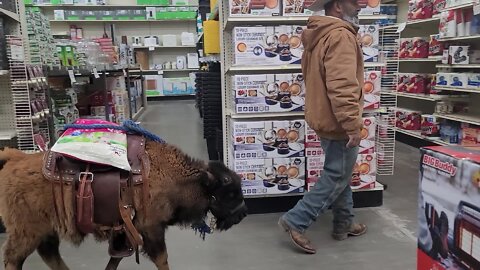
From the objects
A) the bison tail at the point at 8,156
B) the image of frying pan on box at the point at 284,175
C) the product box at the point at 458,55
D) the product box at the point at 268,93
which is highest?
the product box at the point at 458,55

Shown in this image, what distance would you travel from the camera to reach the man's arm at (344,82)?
228 centimetres

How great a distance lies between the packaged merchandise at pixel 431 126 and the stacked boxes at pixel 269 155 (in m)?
2.77

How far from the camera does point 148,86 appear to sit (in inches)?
486

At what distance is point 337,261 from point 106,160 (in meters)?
1.51

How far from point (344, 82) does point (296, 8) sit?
1.02m

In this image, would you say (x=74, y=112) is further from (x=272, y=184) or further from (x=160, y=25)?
(x=160, y=25)

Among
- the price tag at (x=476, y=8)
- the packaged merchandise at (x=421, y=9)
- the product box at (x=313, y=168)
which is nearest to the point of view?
the product box at (x=313, y=168)

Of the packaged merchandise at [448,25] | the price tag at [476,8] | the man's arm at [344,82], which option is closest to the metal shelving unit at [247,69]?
the man's arm at [344,82]

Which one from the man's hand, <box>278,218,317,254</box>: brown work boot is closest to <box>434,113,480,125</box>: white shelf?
the man's hand

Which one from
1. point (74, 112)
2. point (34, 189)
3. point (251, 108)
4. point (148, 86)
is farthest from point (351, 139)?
point (148, 86)

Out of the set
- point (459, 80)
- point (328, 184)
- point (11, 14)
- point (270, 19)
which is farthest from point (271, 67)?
point (459, 80)

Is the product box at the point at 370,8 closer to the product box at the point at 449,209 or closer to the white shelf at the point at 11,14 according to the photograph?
the product box at the point at 449,209

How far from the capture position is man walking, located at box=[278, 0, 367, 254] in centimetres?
230

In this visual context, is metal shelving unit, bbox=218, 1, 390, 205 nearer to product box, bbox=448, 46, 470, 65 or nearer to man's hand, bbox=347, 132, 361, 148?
man's hand, bbox=347, 132, 361, 148
